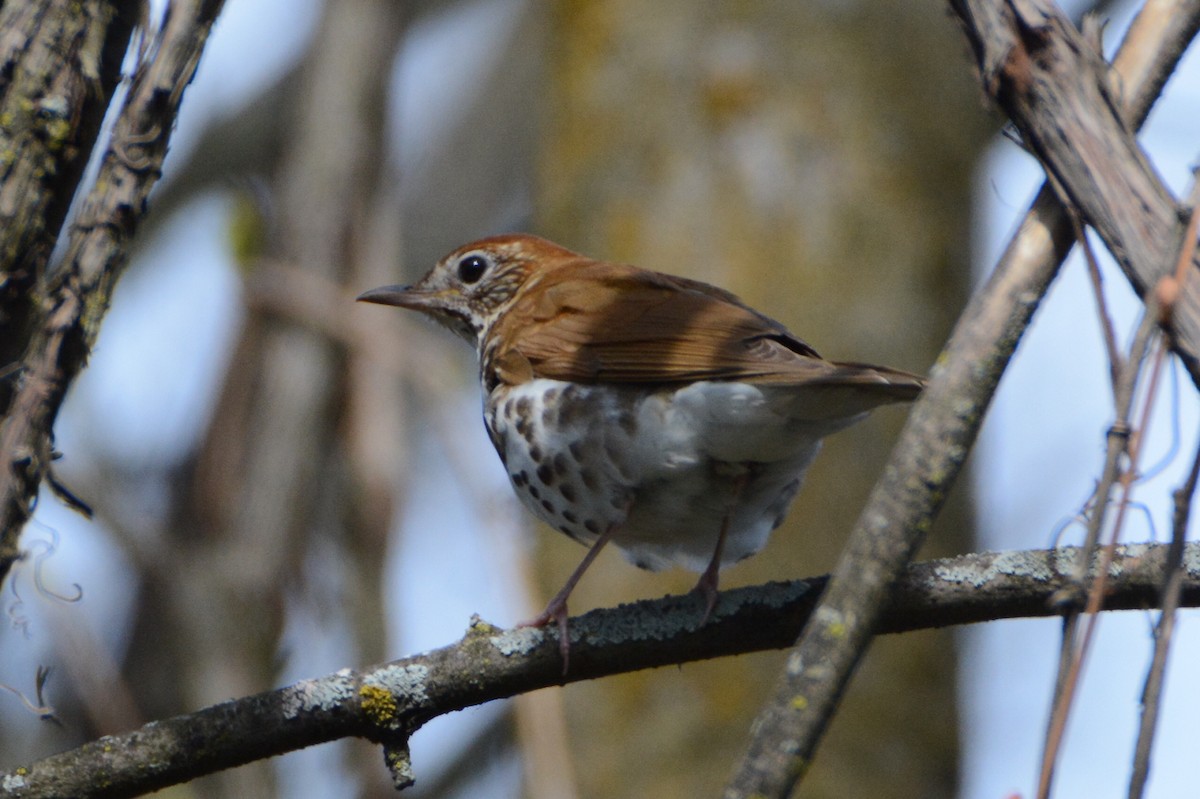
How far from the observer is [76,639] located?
17.1 feet

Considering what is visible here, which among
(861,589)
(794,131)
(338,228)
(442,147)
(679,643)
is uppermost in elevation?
(442,147)

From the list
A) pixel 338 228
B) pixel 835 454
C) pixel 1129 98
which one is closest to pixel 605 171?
pixel 338 228

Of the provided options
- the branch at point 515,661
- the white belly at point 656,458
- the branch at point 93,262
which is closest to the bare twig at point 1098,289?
the branch at point 515,661

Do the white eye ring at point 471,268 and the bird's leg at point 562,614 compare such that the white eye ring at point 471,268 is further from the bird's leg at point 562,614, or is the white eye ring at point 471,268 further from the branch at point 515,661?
the branch at point 515,661

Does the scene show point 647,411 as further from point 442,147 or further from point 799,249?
point 442,147

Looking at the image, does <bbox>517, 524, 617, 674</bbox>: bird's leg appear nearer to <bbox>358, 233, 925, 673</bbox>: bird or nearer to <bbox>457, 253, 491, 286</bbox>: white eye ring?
<bbox>358, 233, 925, 673</bbox>: bird

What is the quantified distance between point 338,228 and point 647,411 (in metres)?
3.33

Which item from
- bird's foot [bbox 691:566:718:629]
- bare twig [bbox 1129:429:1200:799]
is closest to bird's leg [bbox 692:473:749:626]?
bird's foot [bbox 691:566:718:629]

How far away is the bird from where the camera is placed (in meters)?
3.27

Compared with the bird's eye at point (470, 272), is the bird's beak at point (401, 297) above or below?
below

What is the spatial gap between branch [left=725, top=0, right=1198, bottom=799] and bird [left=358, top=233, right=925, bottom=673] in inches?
40.6

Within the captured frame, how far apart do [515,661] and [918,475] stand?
1.22 m

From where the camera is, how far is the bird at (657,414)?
129 inches

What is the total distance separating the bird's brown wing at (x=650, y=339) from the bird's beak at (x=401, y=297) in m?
0.47
